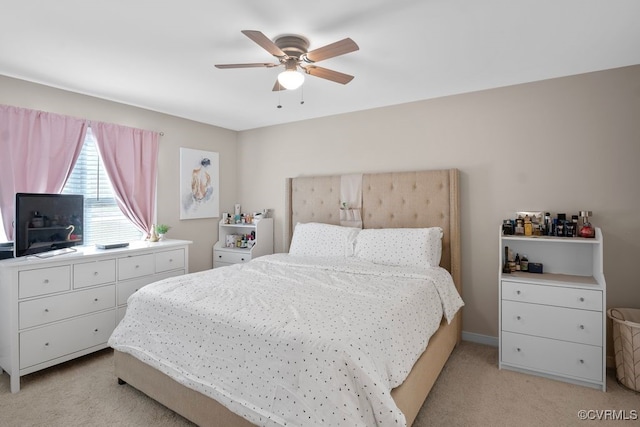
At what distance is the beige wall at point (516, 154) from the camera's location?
8.50 ft

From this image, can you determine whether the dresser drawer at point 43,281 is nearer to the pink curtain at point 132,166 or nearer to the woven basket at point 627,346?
the pink curtain at point 132,166

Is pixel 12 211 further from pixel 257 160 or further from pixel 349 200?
pixel 349 200

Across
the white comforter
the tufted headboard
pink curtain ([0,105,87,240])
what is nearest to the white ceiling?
pink curtain ([0,105,87,240])

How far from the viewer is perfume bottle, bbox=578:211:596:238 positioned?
8.23ft

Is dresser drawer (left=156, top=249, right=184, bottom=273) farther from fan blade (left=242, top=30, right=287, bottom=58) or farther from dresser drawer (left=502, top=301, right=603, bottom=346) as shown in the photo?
dresser drawer (left=502, top=301, right=603, bottom=346)

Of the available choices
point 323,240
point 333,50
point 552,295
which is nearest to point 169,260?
point 323,240

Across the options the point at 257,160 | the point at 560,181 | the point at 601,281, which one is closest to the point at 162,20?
the point at 257,160

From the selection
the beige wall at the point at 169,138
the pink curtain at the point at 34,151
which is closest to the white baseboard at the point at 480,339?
the beige wall at the point at 169,138

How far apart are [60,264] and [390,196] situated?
2985 millimetres

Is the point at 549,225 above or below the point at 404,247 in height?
above

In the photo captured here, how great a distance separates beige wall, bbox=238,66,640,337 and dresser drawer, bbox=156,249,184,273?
1.90 meters

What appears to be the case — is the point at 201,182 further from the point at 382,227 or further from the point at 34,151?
the point at 382,227

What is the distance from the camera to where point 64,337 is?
2.64m

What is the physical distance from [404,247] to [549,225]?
117 centimetres
